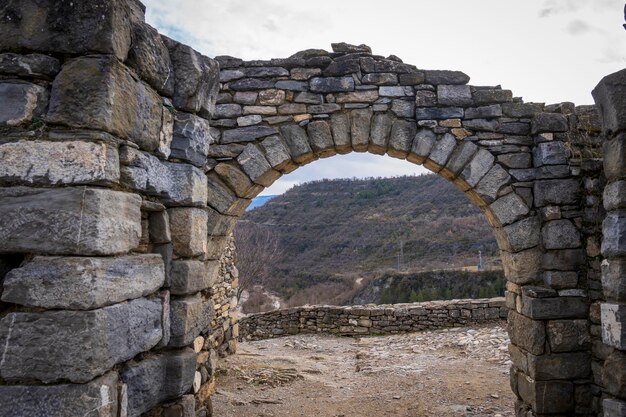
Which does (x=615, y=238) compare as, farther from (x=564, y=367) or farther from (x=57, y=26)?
(x=57, y=26)

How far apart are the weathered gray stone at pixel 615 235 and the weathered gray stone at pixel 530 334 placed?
1.79 metres

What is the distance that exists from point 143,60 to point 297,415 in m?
5.33

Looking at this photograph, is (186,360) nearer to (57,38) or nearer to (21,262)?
(21,262)

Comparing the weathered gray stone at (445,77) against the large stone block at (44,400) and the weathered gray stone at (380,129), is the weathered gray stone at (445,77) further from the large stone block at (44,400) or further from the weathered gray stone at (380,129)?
the large stone block at (44,400)

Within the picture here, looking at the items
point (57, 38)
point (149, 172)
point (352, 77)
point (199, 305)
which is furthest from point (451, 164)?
point (57, 38)

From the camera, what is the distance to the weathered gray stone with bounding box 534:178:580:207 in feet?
16.3

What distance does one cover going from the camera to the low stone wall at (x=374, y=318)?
1181cm

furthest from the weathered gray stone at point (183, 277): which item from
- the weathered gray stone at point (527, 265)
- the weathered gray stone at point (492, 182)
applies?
the weathered gray stone at point (527, 265)

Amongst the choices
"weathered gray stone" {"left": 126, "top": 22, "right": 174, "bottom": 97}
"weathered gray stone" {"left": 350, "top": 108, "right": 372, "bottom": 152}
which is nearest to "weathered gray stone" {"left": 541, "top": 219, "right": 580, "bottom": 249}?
"weathered gray stone" {"left": 350, "top": 108, "right": 372, "bottom": 152}

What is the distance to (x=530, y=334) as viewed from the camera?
4.92 meters

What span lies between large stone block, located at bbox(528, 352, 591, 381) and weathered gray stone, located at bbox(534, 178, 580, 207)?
1598 millimetres

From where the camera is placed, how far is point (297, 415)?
6102 mm

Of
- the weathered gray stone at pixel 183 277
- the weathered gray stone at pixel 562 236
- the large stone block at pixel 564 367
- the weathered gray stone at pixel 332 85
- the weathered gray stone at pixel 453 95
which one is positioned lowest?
the large stone block at pixel 564 367

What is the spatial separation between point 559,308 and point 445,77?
2.77 m
